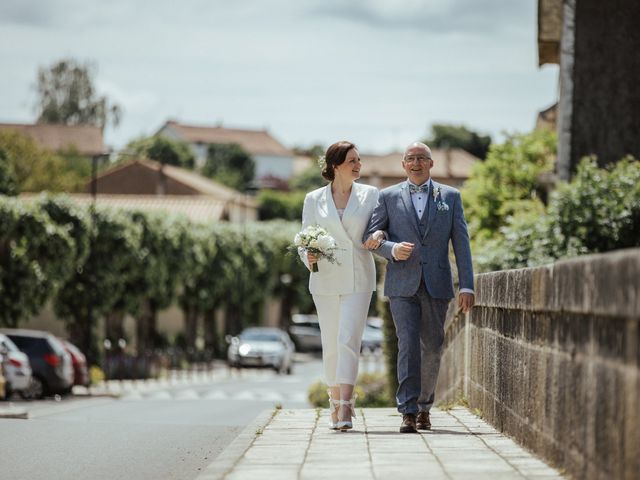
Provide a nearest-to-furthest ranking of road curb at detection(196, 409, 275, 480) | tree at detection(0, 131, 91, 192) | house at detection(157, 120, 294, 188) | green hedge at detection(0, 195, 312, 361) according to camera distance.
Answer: road curb at detection(196, 409, 275, 480) < green hedge at detection(0, 195, 312, 361) < tree at detection(0, 131, 91, 192) < house at detection(157, 120, 294, 188)

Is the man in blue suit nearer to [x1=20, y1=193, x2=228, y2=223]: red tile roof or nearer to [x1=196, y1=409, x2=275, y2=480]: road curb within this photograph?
[x1=196, y1=409, x2=275, y2=480]: road curb

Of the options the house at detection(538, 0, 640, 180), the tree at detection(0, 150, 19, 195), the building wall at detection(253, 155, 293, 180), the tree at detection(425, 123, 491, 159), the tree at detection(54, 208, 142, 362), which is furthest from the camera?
the building wall at detection(253, 155, 293, 180)

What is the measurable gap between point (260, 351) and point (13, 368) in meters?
27.9

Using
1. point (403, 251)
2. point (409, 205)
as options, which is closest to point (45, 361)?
point (409, 205)

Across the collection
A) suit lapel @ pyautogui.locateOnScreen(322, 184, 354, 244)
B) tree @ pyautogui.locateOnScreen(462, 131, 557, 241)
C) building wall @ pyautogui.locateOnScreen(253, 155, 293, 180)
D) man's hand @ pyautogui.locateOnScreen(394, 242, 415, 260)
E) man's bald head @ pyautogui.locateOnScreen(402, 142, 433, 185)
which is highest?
building wall @ pyautogui.locateOnScreen(253, 155, 293, 180)

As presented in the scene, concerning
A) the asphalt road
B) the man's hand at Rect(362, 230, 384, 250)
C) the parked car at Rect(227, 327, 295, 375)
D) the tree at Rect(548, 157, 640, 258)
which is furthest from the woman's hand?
the parked car at Rect(227, 327, 295, 375)

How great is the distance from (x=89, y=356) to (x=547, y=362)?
37648mm

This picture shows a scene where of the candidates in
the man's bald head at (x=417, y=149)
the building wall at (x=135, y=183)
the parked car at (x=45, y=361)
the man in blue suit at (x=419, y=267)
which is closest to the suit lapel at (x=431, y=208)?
the man in blue suit at (x=419, y=267)

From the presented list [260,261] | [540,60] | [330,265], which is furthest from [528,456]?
[260,261]

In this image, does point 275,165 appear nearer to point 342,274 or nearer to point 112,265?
point 112,265

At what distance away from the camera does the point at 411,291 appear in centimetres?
933

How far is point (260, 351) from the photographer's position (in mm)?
55438

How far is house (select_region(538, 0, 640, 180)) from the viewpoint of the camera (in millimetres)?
28703

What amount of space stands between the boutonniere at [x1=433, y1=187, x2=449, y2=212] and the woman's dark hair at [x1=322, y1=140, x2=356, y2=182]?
0.76 meters
